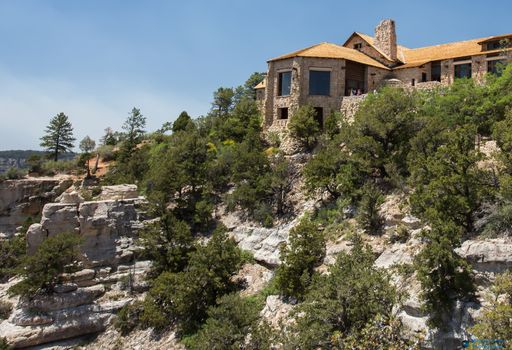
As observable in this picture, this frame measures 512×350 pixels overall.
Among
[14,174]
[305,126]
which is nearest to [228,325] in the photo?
[305,126]

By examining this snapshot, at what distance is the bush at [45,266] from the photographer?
1125 inches

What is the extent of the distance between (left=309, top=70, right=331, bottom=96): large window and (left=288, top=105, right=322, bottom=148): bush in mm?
2946

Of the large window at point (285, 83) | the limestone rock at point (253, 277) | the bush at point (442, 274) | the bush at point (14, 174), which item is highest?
the large window at point (285, 83)

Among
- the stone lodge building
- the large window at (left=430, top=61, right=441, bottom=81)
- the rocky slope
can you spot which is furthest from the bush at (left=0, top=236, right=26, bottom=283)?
the large window at (left=430, top=61, right=441, bottom=81)

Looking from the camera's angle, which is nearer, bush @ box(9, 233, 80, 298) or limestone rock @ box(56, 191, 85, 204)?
bush @ box(9, 233, 80, 298)

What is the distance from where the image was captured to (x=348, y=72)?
3919cm

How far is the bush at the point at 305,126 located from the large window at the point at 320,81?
295cm

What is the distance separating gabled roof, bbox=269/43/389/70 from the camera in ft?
127

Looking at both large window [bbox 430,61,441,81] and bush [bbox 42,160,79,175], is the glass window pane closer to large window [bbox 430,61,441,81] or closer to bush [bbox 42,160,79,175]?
large window [bbox 430,61,441,81]

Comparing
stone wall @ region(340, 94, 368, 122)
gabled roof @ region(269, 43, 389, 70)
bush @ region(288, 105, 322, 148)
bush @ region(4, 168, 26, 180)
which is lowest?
bush @ region(4, 168, 26, 180)

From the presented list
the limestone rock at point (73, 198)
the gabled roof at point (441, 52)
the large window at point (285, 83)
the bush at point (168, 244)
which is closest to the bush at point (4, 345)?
the bush at point (168, 244)

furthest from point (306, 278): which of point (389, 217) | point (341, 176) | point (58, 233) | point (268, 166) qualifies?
point (58, 233)

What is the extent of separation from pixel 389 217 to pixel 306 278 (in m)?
5.73

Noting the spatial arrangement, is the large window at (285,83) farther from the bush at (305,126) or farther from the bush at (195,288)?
the bush at (195,288)
